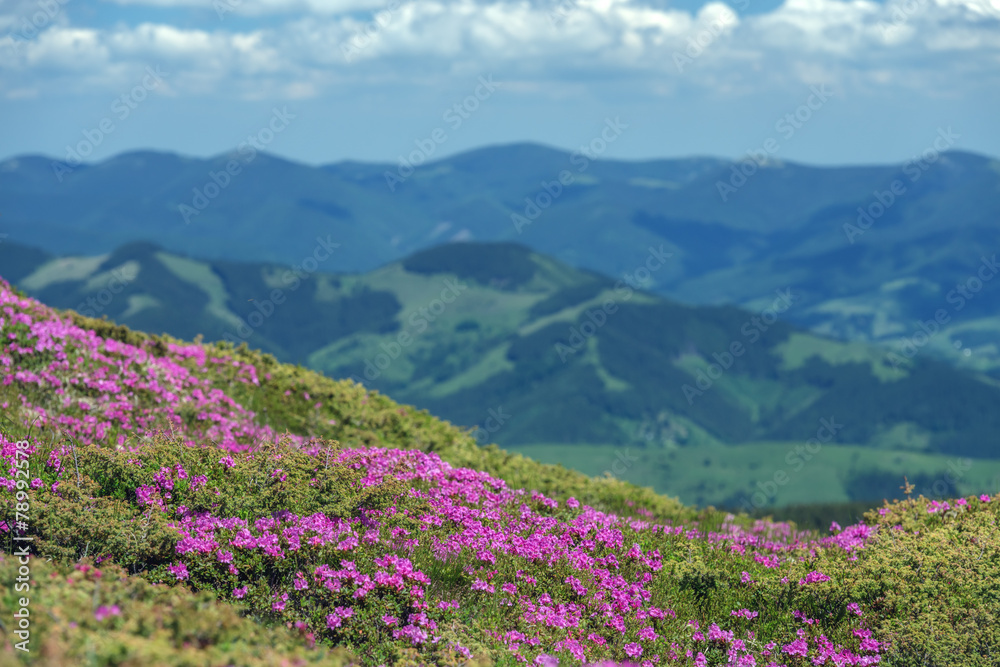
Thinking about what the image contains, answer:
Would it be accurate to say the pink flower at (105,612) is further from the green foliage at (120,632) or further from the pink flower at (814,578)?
the pink flower at (814,578)

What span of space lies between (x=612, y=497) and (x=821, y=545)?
4611 mm

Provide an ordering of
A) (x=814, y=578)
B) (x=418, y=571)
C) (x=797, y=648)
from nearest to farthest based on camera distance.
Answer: (x=418, y=571) < (x=797, y=648) < (x=814, y=578)

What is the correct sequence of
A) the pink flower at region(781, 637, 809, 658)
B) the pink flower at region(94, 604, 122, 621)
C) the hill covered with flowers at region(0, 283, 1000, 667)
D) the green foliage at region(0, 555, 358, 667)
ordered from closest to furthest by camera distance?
1. the green foliage at region(0, 555, 358, 667)
2. the pink flower at region(94, 604, 122, 621)
3. the hill covered with flowers at region(0, 283, 1000, 667)
4. the pink flower at region(781, 637, 809, 658)

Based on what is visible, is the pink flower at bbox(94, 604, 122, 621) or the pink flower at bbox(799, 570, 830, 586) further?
the pink flower at bbox(799, 570, 830, 586)

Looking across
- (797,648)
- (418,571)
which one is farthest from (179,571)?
(797,648)

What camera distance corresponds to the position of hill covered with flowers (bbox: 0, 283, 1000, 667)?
23.0 feet

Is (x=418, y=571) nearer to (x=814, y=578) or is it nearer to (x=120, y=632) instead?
(x=120, y=632)

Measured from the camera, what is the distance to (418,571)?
9414 mm

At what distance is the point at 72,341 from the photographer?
18016mm

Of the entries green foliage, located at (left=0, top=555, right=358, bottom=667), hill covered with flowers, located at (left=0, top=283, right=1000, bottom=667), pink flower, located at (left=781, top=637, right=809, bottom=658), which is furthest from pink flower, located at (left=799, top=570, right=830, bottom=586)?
green foliage, located at (left=0, top=555, right=358, bottom=667)

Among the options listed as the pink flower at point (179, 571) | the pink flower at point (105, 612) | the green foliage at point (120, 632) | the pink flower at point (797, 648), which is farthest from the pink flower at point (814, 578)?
the pink flower at point (105, 612)

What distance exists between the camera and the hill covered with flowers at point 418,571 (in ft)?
23.0

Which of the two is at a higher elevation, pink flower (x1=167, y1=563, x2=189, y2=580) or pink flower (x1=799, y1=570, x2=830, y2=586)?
pink flower (x1=167, y1=563, x2=189, y2=580)

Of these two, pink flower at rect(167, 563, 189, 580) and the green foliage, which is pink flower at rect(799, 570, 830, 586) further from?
pink flower at rect(167, 563, 189, 580)
